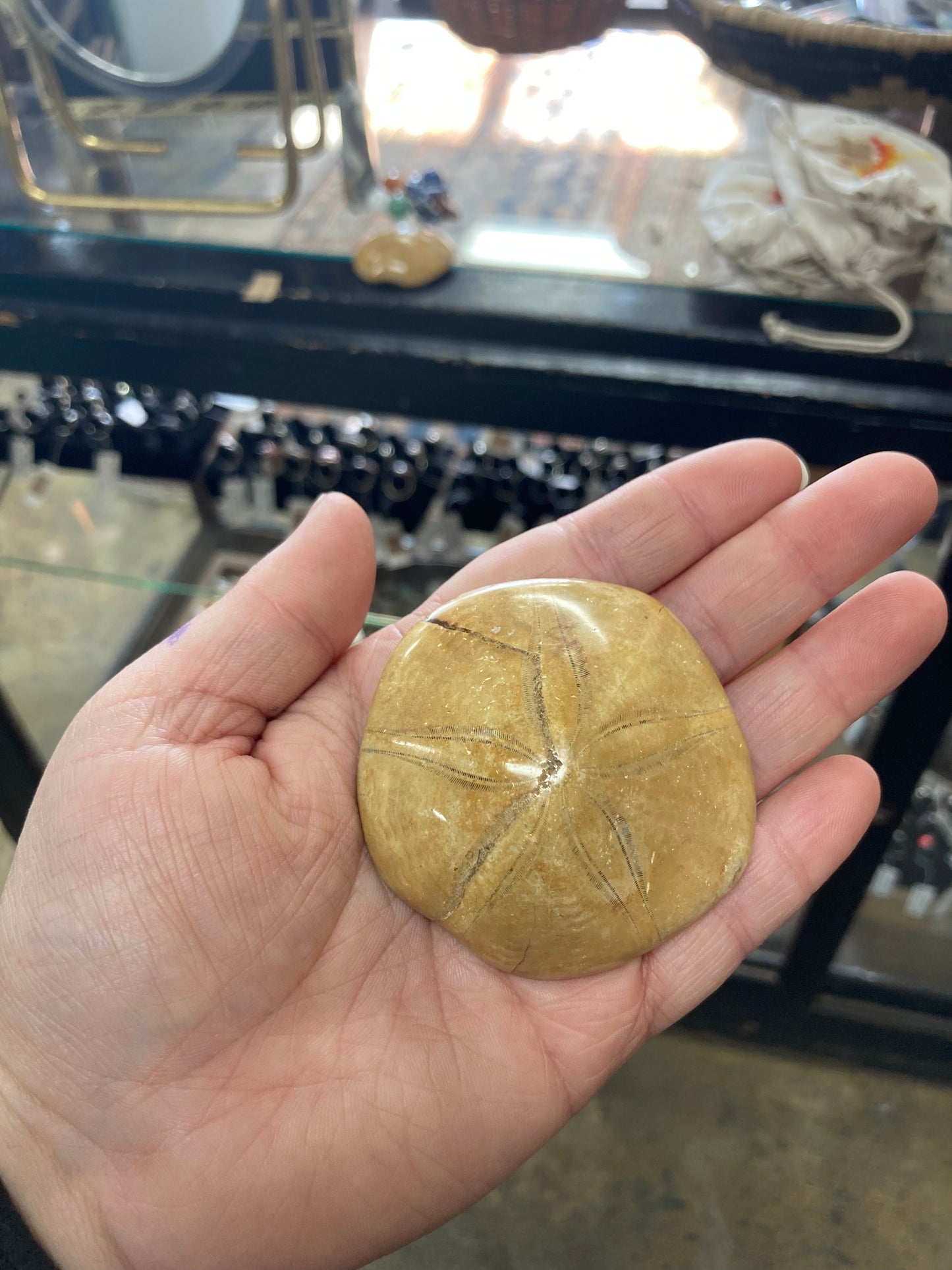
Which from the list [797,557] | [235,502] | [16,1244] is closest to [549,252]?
[797,557]

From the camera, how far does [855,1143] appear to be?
187cm

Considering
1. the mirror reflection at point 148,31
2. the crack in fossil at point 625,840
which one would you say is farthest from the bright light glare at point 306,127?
the crack in fossil at point 625,840

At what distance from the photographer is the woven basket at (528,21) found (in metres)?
1.33

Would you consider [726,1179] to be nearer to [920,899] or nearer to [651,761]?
[920,899]

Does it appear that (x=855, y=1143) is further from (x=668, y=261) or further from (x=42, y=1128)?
(x=668, y=261)

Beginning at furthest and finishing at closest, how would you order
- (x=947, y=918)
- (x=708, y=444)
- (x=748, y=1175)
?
(x=947, y=918), (x=748, y=1175), (x=708, y=444)

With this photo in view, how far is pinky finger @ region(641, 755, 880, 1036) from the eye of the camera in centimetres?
114

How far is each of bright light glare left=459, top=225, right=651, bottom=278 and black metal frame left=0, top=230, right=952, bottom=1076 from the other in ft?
0.12

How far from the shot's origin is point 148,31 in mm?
1339

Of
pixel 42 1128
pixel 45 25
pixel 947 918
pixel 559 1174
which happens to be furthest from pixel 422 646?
pixel 947 918

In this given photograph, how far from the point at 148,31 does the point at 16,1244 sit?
1.53 m

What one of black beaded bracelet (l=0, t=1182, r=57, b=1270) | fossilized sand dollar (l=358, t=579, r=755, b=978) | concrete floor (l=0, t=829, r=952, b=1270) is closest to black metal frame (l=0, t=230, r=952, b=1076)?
fossilized sand dollar (l=358, t=579, r=755, b=978)

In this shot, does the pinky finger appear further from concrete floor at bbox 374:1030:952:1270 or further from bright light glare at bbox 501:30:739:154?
bright light glare at bbox 501:30:739:154

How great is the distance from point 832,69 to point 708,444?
18.1 inches
